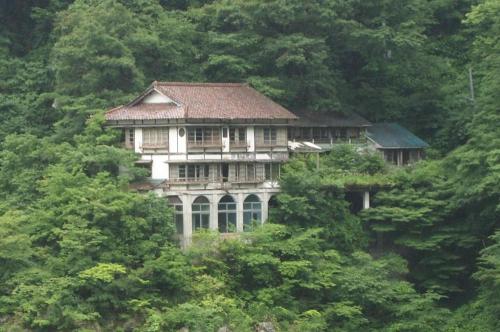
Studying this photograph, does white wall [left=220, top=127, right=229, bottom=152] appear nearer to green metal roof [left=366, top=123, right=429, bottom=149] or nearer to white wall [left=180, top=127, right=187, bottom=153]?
white wall [left=180, top=127, right=187, bottom=153]

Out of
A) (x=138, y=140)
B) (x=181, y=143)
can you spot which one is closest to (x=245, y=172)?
(x=181, y=143)

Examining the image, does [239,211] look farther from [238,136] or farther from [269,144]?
[269,144]

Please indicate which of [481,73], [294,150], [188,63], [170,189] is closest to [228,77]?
[188,63]

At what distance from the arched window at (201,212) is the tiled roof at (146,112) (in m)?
4.14

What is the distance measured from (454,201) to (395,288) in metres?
5.68

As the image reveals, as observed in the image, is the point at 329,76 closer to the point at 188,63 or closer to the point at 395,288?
the point at 188,63

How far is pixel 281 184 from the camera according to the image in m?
50.7

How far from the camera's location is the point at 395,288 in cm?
4884

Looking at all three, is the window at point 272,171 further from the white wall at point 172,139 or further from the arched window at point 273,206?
the white wall at point 172,139

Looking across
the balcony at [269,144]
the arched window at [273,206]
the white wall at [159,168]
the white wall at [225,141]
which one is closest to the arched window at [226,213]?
the arched window at [273,206]

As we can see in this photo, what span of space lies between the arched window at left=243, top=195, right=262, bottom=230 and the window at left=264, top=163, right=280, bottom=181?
1566 millimetres

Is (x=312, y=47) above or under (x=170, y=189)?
above

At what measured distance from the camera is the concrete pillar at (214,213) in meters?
49.8

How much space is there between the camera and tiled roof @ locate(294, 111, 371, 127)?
57000mm
